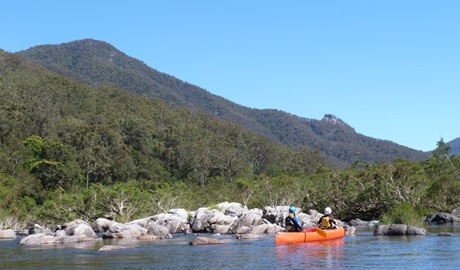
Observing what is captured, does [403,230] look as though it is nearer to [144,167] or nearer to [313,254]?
[313,254]

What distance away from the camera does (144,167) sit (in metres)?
87.9

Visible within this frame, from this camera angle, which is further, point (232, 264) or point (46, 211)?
point (46, 211)

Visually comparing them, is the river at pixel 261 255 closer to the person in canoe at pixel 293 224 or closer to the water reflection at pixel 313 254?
the water reflection at pixel 313 254

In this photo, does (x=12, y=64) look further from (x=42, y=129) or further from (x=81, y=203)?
(x=81, y=203)

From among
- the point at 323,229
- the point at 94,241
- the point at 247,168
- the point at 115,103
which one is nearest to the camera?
the point at 323,229

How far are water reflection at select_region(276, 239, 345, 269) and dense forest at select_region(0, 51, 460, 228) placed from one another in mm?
15887

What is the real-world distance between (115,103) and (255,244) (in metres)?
94.6

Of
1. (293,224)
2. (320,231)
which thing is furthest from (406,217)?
(293,224)

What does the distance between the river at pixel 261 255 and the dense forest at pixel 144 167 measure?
1545cm

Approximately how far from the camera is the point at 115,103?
119 meters

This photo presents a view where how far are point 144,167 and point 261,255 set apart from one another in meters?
66.4

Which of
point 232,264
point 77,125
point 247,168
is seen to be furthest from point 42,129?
point 232,264

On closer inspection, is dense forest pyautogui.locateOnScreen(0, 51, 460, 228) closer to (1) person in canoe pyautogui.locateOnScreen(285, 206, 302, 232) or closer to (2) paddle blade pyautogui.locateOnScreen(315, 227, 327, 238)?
(2) paddle blade pyautogui.locateOnScreen(315, 227, 327, 238)

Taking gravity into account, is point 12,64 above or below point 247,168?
above
